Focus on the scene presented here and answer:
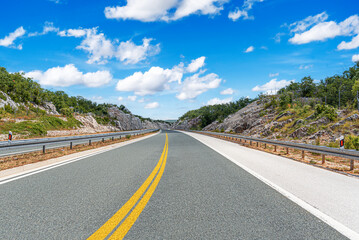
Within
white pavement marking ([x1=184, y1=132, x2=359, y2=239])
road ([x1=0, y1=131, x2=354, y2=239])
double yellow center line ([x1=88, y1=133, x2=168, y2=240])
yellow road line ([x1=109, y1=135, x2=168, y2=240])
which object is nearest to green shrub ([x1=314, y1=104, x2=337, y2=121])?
white pavement marking ([x1=184, y1=132, x2=359, y2=239])

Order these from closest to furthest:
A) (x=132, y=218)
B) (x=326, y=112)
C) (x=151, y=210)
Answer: (x=132, y=218), (x=151, y=210), (x=326, y=112)

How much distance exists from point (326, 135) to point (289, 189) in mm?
16024

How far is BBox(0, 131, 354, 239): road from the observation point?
9.66 ft

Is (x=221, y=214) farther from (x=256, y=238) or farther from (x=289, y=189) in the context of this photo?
(x=289, y=189)

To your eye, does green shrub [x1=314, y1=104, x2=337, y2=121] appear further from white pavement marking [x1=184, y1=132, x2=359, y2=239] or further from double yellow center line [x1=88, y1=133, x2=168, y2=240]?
double yellow center line [x1=88, y1=133, x2=168, y2=240]

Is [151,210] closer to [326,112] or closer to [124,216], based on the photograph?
[124,216]

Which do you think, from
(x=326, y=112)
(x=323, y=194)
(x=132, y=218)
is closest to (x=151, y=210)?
(x=132, y=218)

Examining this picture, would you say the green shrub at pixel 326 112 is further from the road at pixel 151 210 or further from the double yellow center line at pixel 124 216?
the double yellow center line at pixel 124 216

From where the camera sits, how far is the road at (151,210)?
2.95 m

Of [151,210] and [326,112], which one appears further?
[326,112]

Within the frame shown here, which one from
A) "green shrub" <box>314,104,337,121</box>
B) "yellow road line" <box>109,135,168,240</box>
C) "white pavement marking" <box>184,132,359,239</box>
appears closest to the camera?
"yellow road line" <box>109,135,168,240</box>

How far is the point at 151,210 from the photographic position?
374cm

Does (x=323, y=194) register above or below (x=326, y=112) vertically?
below

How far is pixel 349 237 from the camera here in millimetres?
2809
